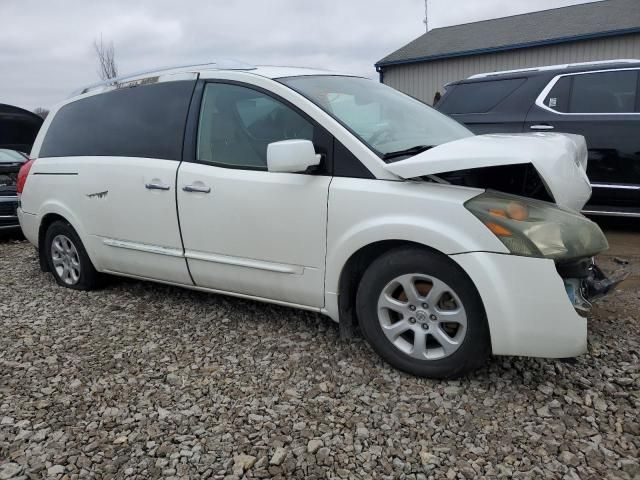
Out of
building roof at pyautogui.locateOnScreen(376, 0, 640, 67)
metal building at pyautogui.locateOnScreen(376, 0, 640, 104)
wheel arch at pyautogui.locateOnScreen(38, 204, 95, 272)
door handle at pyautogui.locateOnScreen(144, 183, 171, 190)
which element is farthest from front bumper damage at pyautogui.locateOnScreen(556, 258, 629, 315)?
building roof at pyautogui.locateOnScreen(376, 0, 640, 67)

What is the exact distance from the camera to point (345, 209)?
2951 millimetres

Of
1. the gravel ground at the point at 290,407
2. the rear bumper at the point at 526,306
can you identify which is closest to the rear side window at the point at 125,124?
the gravel ground at the point at 290,407

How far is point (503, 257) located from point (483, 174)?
1.92 ft

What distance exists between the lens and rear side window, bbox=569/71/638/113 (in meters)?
5.32

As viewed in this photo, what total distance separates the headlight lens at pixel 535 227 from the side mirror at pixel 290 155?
2.86 ft

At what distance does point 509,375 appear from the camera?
289cm

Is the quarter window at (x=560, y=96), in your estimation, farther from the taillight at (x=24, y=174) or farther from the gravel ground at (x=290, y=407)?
the taillight at (x=24, y=174)

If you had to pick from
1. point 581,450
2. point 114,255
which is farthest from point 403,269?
point 114,255

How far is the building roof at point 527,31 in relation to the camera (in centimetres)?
1434

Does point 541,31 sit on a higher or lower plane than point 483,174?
higher

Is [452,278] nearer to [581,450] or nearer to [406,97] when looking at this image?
[581,450]

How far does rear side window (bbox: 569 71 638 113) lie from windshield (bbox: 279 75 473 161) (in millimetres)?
2388

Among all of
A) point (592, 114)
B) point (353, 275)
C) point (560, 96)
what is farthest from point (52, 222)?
point (592, 114)

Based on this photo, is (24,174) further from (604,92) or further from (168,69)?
(604,92)
